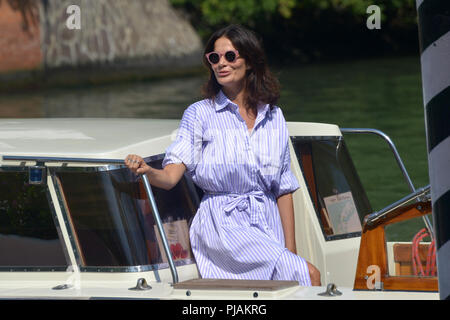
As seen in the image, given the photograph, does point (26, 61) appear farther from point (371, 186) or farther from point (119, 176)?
point (119, 176)

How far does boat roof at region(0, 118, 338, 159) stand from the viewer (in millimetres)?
4215

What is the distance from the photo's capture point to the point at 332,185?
17.3ft

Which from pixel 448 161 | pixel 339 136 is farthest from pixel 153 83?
pixel 448 161

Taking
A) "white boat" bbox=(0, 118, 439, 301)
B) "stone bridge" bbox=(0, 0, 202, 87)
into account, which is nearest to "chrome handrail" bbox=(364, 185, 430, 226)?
"white boat" bbox=(0, 118, 439, 301)

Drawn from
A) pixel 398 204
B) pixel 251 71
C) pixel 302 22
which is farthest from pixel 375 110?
pixel 398 204

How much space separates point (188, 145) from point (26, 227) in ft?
2.52

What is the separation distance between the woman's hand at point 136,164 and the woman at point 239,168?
16 centimetres

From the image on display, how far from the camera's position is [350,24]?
111 ft

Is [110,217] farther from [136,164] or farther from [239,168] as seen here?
[239,168]

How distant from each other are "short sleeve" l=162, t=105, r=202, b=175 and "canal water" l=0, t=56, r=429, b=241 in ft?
24.8

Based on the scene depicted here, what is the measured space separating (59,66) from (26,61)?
1.37m

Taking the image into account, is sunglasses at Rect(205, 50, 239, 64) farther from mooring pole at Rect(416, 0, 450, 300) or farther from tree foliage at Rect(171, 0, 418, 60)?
tree foliage at Rect(171, 0, 418, 60)

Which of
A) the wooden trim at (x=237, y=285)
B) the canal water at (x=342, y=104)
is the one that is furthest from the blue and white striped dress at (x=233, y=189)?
the canal water at (x=342, y=104)

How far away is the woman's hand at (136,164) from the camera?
3.95 meters
